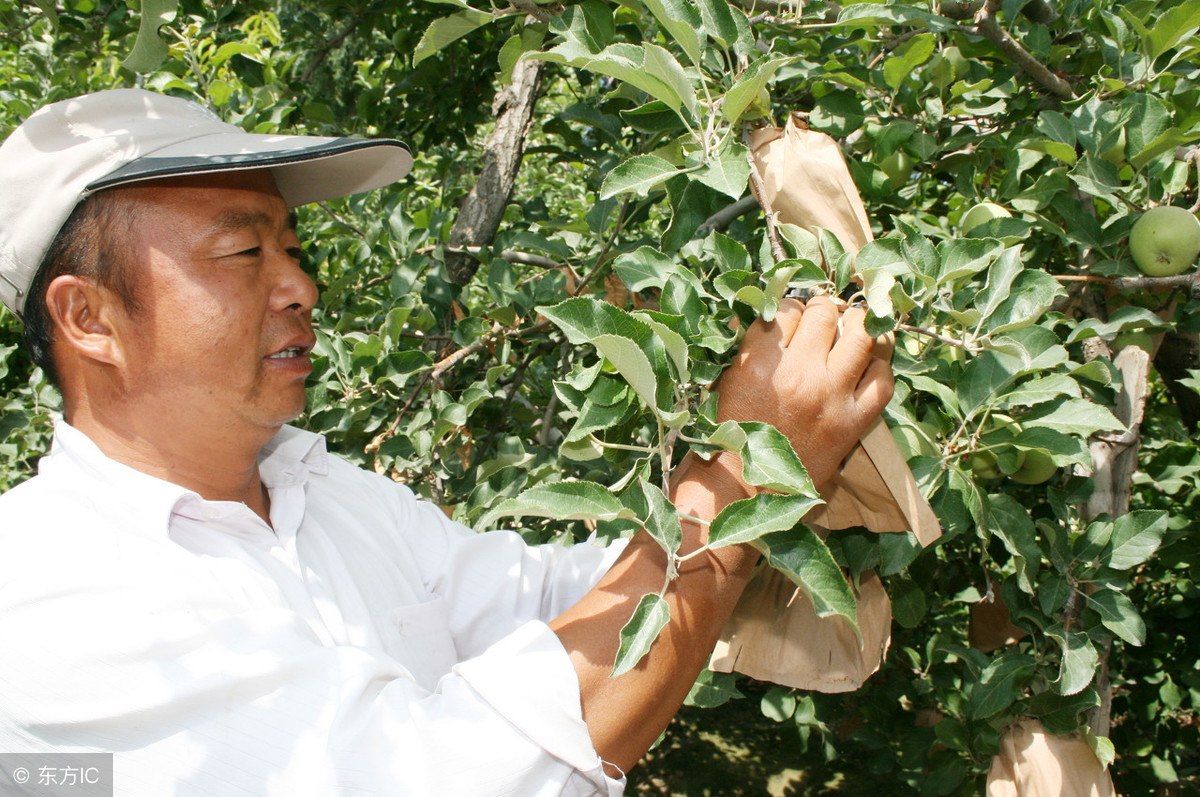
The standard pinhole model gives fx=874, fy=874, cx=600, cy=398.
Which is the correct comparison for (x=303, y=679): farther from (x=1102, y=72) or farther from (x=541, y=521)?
(x=1102, y=72)

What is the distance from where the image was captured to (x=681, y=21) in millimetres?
935

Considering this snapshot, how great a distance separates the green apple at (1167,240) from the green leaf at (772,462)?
31.1 inches

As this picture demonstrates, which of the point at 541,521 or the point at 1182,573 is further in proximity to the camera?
the point at 1182,573

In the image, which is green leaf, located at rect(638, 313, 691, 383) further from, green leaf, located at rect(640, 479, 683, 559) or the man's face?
the man's face

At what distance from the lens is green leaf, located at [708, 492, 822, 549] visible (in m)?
0.80

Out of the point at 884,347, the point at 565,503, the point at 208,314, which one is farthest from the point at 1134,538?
the point at 208,314

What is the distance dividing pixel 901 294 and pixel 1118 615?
0.60m

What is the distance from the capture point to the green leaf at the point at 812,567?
33.9 inches

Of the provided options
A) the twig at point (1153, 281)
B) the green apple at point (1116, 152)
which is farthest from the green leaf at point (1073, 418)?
the green apple at point (1116, 152)

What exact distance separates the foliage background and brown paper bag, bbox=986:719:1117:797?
0.03 meters

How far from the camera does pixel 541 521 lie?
1.65 metres

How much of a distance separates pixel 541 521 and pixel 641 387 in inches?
34.9

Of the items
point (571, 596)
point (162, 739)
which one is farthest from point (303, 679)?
point (571, 596)

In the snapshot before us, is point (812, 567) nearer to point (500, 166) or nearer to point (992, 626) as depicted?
point (992, 626)
